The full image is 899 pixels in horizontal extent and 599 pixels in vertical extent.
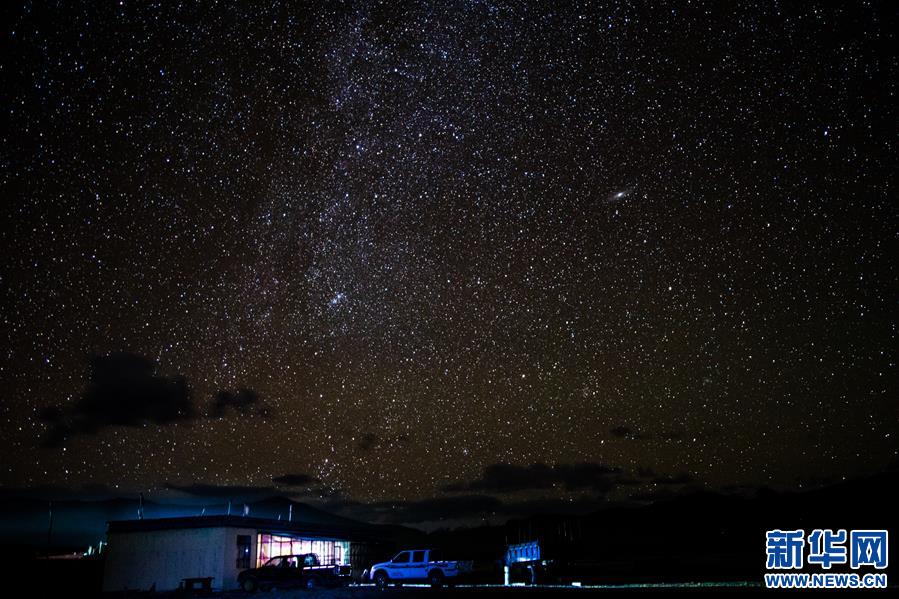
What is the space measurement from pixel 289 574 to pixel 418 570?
5621 mm

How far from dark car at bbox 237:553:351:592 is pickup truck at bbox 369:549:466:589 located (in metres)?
2.62

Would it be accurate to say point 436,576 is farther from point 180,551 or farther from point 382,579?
point 180,551

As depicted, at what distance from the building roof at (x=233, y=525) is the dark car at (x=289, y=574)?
2741 mm

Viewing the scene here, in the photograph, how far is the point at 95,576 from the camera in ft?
127

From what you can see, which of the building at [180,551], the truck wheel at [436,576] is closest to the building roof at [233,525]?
the building at [180,551]

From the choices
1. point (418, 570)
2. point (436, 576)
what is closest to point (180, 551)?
point (418, 570)

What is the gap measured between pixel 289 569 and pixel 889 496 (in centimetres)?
13244

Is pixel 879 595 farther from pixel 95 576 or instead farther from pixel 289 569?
pixel 95 576

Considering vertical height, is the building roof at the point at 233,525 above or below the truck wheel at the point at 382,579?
above

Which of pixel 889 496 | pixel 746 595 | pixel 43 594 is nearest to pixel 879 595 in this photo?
pixel 746 595

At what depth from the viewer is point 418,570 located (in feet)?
105

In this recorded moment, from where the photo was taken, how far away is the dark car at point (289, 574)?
29781 millimetres

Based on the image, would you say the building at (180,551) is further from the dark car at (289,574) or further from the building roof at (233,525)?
the dark car at (289,574)

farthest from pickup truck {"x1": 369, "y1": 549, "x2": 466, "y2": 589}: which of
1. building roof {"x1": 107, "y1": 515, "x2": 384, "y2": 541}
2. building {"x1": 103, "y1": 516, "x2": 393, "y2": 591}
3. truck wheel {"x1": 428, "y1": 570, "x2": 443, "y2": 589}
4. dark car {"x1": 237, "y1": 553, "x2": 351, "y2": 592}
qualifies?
building {"x1": 103, "y1": 516, "x2": 393, "y2": 591}
